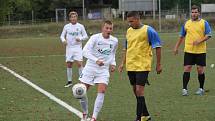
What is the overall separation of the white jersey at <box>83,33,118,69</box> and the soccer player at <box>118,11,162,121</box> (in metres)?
0.33

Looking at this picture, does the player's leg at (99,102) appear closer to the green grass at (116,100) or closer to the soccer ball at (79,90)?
Result: the soccer ball at (79,90)

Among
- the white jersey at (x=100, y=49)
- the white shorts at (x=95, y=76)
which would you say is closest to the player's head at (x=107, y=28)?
the white jersey at (x=100, y=49)

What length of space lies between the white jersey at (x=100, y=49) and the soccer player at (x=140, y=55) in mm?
333

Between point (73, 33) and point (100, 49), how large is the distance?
5.77m

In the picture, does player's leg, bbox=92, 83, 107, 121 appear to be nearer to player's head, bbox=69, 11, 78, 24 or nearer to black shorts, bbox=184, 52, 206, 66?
black shorts, bbox=184, 52, 206, 66

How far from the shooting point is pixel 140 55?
954 cm

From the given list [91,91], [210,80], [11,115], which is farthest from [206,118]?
[210,80]

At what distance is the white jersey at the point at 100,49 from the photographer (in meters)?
Result: 9.66

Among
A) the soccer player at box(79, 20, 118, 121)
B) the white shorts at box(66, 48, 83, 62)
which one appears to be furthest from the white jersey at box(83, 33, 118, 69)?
the white shorts at box(66, 48, 83, 62)

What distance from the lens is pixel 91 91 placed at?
13.7 metres

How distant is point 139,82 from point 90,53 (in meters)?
1.02

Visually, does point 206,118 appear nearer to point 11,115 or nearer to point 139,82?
point 139,82

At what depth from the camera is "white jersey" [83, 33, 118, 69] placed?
9.66m

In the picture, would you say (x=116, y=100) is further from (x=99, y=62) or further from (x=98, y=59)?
(x=99, y=62)
